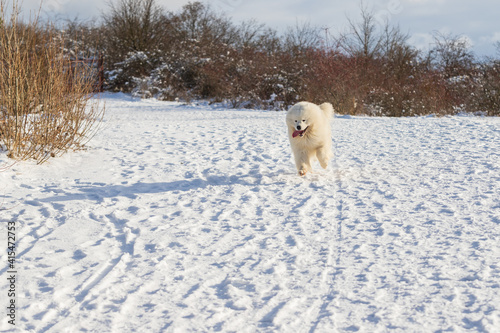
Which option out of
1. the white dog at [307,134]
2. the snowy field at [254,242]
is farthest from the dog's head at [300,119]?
the snowy field at [254,242]

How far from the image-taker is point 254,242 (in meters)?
4.12

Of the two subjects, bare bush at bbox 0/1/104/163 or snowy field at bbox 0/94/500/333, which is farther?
bare bush at bbox 0/1/104/163

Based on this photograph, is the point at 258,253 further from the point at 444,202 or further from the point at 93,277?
the point at 444,202

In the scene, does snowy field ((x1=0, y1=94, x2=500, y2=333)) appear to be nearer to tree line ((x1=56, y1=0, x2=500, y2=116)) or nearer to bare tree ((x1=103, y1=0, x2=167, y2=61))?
tree line ((x1=56, y1=0, x2=500, y2=116))

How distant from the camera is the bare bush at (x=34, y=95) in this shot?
638 centimetres

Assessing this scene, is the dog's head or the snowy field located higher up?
the dog's head

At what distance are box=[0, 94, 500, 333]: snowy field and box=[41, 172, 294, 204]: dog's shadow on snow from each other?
28mm

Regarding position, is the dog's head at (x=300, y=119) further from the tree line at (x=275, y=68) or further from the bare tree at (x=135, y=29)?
the bare tree at (x=135, y=29)

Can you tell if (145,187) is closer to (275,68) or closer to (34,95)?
(34,95)

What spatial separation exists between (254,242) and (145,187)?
2.39 metres

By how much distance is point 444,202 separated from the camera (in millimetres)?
5133

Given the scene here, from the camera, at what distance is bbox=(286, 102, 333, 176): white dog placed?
586 centimetres

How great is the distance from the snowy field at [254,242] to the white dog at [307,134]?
0.33 meters

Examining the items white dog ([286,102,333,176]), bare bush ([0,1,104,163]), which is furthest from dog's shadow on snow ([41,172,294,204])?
bare bush ([0,1,104,163])
